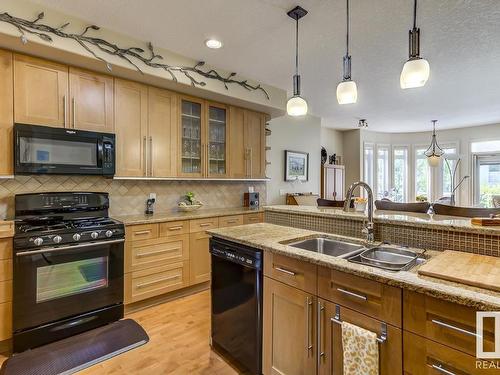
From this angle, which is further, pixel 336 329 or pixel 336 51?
pixel 336 51

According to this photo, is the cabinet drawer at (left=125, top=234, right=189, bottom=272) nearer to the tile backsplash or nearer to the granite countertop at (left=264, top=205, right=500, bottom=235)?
the tile backsplash

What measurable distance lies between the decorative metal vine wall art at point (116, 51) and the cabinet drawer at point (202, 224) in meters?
1.55

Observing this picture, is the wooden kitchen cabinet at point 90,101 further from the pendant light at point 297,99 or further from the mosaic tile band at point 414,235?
the mosaic tile band at point 414,235

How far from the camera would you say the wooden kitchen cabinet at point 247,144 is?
13.0 feet

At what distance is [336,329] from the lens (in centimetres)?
140

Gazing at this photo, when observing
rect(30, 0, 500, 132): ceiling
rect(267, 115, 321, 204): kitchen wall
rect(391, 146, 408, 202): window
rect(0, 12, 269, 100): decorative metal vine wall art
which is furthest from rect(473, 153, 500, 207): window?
rect(0, 12, 269, 100): decorative metal vine wall art

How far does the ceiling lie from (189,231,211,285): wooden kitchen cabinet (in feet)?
6.64

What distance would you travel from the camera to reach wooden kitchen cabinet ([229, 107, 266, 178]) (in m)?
3.96

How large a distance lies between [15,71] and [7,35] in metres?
0.35

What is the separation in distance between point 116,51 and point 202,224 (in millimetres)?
1938

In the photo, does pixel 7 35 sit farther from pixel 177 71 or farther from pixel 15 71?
pixel 177 71

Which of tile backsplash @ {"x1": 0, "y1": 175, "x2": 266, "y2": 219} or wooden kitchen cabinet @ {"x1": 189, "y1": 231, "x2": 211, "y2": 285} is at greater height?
tile backsplash @ {"x1": 0, "y1": 175, "x2": 266, "y2": 219}

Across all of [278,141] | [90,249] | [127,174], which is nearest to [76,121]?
[127,174]

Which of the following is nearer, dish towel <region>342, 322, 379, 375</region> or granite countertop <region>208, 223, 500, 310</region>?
granite countertop <region>208, 223, 500, 310</region>
